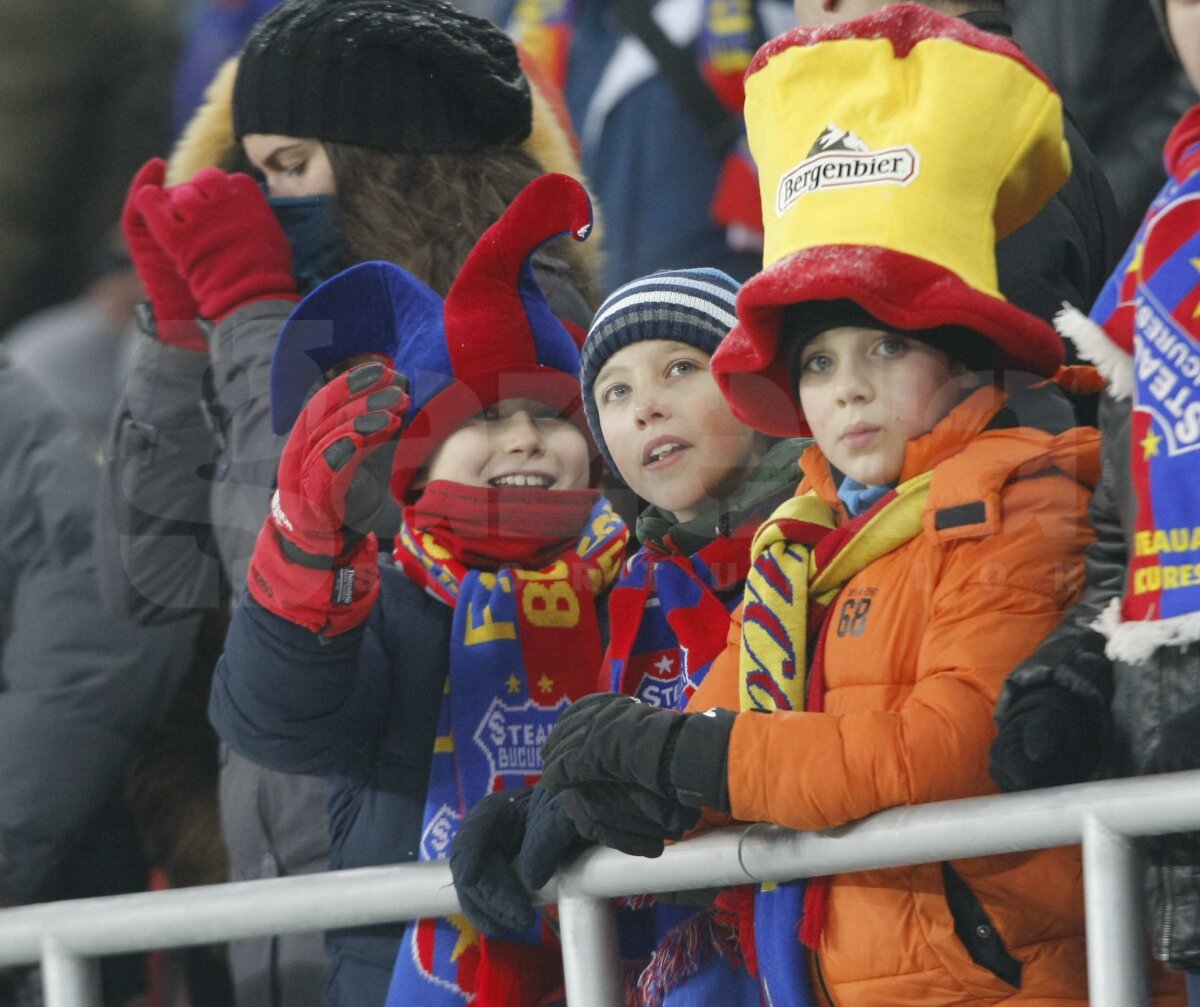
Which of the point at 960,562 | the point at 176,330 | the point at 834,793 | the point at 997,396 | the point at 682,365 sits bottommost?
the point at 834,793

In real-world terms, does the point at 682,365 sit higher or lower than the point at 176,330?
lower

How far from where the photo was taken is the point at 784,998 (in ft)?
8.45

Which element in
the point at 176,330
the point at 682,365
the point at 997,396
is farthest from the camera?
the point at 176,330

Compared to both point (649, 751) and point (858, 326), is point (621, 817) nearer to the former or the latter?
point (649, 751)

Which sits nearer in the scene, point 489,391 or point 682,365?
point 682,365

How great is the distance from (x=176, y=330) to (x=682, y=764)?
1.64 m

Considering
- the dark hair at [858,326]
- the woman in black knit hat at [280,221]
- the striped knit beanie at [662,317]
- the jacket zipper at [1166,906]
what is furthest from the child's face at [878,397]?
the woman in black knit hat at [280,221]

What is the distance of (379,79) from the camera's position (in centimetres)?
375

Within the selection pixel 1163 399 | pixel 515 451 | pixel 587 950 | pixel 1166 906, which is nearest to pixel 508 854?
pixel 587 950

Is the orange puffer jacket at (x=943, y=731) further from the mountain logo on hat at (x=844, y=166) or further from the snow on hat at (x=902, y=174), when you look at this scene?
the mountain logo on hat at (x=844, y=166)

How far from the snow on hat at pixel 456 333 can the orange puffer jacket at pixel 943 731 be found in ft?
2.84

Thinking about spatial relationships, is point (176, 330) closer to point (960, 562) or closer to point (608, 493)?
point (608, 493)

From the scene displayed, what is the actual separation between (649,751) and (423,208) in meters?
1.48

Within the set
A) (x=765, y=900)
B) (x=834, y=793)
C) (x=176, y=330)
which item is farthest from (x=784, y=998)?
(x=176, y=330)
